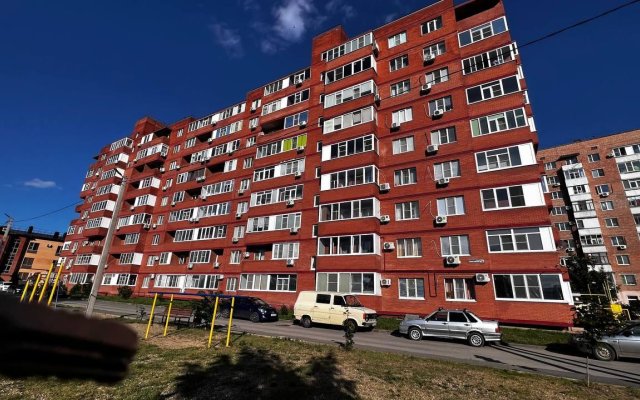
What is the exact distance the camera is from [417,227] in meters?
26.5

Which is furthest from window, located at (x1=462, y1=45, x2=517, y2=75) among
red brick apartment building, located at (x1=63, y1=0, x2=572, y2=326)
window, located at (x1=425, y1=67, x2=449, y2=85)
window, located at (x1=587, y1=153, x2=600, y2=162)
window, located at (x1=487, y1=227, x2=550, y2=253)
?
window, located at (x1=587, y1=153, x2=600, y2=162)

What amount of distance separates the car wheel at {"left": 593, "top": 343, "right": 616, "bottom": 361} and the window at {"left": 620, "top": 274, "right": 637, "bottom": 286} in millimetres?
46506

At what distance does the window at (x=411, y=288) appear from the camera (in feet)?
82.5

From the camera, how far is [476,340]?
56.0 feet

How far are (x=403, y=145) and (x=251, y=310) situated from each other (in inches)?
739

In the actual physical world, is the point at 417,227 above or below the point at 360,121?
below

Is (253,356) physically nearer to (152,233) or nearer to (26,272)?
(152,233)

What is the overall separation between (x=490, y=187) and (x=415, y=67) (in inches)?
547

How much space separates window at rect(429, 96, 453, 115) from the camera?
2805cm

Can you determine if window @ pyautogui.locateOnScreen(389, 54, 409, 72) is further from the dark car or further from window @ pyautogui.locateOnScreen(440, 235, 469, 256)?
the dark car

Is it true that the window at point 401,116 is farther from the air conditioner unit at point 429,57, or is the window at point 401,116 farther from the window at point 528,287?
the window at point 528,287

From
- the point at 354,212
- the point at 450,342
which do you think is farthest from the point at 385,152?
the point at 450,342

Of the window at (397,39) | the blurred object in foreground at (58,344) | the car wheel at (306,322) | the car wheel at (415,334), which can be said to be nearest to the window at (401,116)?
the window at (397,39)

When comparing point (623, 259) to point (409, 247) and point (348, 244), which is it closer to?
point (409, 247)
